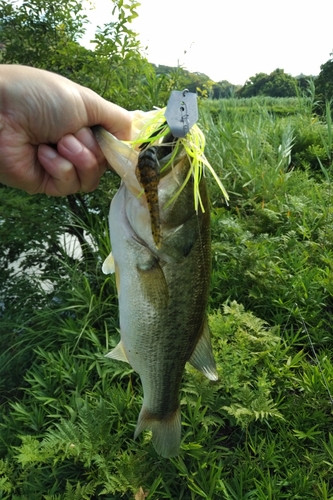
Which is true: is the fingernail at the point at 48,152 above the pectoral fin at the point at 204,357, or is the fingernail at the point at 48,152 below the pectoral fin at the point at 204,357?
above

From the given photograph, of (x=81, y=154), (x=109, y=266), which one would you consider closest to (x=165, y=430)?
(x=109, y=266)

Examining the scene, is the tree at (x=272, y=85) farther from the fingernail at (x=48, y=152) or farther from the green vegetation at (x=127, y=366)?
the fingernail at (x=48, y=152)

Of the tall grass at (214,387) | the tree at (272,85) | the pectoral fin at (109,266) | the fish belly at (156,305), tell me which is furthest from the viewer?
the tree at (272,85)

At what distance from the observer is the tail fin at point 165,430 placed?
1731 mm

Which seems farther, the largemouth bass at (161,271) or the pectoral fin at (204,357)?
the pectoral fin at (204,357)

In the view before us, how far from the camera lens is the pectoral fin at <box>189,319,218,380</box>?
1.62 metres

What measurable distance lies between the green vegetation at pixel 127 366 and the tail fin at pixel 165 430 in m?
0.55

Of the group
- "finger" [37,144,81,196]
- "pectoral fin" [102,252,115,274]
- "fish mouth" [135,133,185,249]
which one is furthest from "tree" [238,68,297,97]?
"fish mouth" [135,133,185,249]

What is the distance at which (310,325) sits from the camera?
3.11 metres

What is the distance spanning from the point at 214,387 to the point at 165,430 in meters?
0.83

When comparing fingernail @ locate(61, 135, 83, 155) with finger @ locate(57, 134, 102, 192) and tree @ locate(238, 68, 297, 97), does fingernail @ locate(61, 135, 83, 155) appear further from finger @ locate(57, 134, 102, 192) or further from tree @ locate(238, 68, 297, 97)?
tree @ locate(238, 68, 297, 97)

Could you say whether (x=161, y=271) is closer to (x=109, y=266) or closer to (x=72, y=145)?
(x=109, y=266)

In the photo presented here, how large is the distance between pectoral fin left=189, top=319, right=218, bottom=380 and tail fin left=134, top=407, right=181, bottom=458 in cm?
26

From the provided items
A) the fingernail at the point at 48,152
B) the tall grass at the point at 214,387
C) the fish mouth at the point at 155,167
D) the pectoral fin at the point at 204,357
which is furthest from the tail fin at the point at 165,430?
the fingernail at the point at 48,152
